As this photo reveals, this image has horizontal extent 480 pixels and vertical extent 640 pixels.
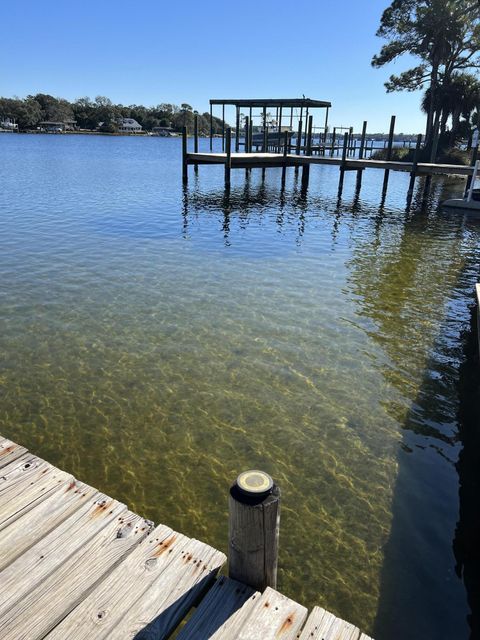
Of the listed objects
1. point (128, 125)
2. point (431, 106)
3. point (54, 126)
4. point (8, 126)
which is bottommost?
point (8, 126)

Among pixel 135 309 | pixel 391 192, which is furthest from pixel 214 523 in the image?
pixel 391 192

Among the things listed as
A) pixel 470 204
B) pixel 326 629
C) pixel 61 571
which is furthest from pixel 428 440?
pixel 470 204

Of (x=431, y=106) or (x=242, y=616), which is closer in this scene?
(x=242, y=616)

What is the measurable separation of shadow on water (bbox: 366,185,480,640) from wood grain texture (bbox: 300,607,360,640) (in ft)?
3.98

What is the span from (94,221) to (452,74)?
1889 inches

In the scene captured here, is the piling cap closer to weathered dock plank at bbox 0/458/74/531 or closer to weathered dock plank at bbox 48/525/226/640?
weathered dock plank at bbox 48/525/226/640

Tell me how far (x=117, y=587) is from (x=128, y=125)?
8049 inches

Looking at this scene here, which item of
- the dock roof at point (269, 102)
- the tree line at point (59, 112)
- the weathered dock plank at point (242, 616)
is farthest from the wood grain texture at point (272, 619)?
the tree line at point (59, 112)

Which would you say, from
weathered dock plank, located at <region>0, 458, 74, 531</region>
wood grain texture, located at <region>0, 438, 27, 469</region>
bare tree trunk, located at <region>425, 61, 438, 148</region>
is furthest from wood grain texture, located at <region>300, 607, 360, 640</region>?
bare tree trunk, located at <region>425, 61, 438, 148</region>

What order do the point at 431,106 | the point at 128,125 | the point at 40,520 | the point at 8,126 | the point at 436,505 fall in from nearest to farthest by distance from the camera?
the point at 40,520
the point at 436,505
the point at 431,106
the point at 8,126
the point at 128,125

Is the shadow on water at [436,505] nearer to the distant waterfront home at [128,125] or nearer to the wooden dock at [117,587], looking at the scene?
the wooden dock at [117,587]

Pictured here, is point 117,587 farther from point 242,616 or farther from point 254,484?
point 254,484

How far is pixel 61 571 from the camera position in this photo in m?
2.97

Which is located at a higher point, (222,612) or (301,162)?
(301,162)
